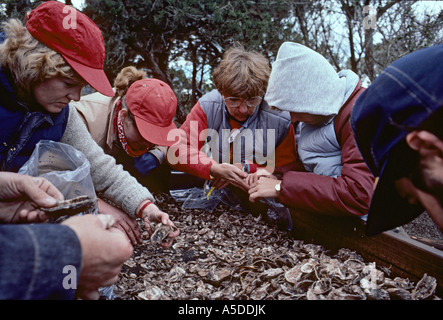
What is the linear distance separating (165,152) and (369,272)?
202cm

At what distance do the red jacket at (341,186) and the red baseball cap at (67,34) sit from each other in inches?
50.1

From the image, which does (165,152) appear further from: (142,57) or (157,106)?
(142,57)

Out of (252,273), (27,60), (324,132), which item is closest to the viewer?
(27,60)

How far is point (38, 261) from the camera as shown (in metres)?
0.80

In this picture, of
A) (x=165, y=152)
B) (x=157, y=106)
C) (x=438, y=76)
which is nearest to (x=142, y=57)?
(x=165, y=152)

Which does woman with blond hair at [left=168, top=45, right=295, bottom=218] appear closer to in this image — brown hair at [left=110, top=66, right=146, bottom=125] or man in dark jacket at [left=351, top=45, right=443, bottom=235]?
brown hair at [left=110, top=66, right=146, bottom=125]

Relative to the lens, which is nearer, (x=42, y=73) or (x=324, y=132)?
(x=42, y=73)

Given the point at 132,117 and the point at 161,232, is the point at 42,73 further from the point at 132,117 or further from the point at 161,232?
the point at 161,232

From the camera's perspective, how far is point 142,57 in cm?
492

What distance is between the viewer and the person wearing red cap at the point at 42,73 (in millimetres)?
1537

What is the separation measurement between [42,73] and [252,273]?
4.71 feet

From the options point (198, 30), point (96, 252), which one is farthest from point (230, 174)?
point (198, 30)

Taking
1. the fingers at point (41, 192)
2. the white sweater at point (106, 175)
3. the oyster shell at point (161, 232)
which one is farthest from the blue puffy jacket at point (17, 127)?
the oyster shell at point (161, 232)

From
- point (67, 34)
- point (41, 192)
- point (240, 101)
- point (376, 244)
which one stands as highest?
point (67, 34)
